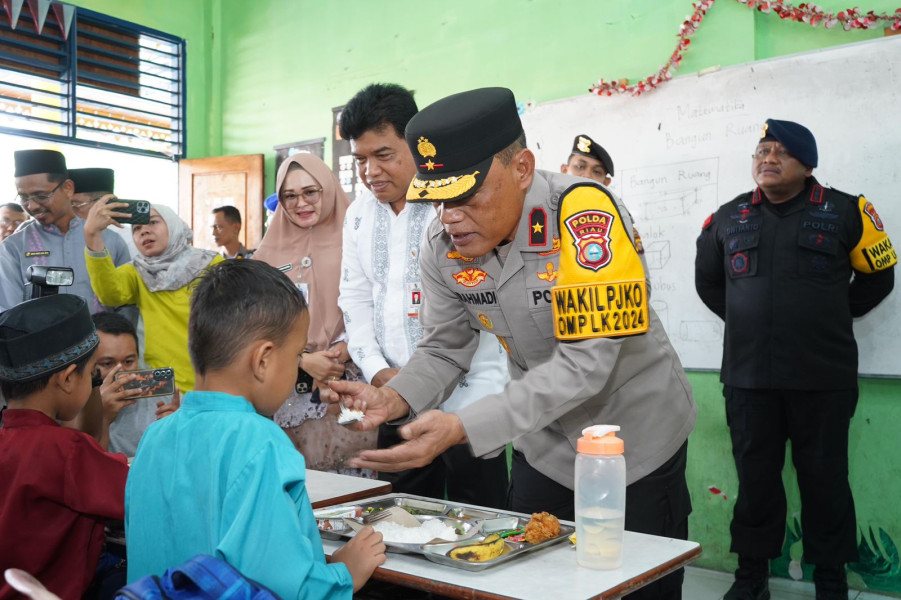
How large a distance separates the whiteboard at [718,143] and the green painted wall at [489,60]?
14 centimetres

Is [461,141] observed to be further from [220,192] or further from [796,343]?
[220,192]

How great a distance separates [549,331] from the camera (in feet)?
6.14

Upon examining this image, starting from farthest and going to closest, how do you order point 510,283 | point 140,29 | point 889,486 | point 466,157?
point 140,29, point 889,486, point 510,283, point 466,157

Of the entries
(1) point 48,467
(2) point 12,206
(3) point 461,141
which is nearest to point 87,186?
(2) point 12,206

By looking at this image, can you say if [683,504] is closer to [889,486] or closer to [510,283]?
[510,283]

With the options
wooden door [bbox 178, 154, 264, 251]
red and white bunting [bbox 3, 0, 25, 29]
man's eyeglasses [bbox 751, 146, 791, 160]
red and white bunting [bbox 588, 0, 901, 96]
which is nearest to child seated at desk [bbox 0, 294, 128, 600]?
man's eyeglasses [bbox 751, 146, 791, 160]

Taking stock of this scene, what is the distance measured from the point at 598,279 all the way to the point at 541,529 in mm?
510

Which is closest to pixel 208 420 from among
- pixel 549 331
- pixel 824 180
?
pixel 549 331

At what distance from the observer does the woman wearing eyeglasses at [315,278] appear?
279 centimetres

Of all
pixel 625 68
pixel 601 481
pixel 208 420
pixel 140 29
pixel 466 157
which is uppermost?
pixel 140 29

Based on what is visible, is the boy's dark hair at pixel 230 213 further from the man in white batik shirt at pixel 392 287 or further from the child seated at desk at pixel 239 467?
the child seated at desk at pixel 239 467

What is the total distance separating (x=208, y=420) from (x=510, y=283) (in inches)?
31.6

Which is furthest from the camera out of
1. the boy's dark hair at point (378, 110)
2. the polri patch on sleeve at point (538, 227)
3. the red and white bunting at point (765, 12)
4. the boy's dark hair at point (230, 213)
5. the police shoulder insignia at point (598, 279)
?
the boy's dark hair at point (230, 213)

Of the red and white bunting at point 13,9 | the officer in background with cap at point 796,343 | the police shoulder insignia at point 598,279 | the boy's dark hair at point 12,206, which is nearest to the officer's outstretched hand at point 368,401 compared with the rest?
the police shoulder insignia at point 598,279
